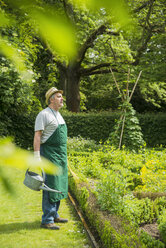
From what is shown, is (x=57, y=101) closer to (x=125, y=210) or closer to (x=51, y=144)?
(x=51, y=144)

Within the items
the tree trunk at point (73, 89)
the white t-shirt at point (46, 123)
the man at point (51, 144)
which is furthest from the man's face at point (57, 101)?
the tree trunk at point (73, 89)

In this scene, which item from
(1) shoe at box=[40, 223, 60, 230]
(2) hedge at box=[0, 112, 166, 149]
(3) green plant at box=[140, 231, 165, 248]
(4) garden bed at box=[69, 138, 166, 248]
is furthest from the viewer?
(2) hedge at box=[0, 112, 166, 149]

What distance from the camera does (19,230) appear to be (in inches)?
150

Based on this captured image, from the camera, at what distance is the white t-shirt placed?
12.1ft

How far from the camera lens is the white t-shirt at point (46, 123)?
3.68 m

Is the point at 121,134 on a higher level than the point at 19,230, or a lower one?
higher

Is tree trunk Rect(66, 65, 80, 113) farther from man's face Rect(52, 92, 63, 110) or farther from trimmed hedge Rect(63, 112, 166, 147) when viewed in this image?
man's face Rect(52, 92, 63, 110)

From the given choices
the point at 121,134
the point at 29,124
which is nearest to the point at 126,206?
the point at 121,134

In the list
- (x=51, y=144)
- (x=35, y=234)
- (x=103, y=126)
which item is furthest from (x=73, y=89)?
(x=35, y=234)

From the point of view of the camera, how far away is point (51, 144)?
380 cm

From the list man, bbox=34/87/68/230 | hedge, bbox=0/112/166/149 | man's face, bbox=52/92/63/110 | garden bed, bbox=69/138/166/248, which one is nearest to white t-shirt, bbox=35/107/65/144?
man, bbox=34/87/68/230

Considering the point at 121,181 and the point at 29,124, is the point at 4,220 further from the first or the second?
the point at 29,124

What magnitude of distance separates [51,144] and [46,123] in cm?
28

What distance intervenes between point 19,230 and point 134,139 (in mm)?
6261
